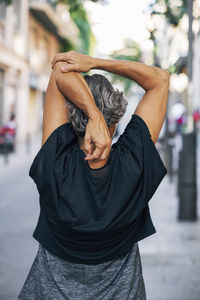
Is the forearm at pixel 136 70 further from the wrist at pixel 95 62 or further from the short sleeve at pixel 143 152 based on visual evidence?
the short sleeve at pixel 143 152

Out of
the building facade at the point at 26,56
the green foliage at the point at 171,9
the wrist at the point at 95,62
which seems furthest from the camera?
the building facade at the point at 26,56

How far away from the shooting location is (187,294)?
4.38m

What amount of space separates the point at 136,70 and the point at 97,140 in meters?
0.32

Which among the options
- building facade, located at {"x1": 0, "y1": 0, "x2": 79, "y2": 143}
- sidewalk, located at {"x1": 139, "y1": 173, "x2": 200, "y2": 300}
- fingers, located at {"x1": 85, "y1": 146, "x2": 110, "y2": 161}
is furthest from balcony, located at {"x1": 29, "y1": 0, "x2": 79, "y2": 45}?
fingers, located at {"x1": 85, "y1": 146, "x2": 110, "y2": 161}

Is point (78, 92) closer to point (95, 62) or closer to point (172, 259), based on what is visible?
point (95, 62)

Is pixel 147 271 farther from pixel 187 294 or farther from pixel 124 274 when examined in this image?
pixel 124 274

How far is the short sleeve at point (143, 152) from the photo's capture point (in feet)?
5.74

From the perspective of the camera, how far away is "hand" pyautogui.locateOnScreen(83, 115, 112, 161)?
1.63 meters

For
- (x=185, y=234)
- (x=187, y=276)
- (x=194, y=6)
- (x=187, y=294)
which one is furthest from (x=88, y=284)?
(x=194, y=6)

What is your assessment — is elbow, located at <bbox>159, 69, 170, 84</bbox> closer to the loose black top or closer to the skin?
the skin

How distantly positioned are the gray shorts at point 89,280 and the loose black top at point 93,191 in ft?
0.14

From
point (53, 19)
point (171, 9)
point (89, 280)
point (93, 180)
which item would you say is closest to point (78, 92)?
point (93, 180)

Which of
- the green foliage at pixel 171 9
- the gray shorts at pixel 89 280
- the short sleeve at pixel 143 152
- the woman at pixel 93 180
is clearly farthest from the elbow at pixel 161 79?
the green foliage at pixel 171 9

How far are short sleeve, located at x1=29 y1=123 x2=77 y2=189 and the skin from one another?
0.04m
